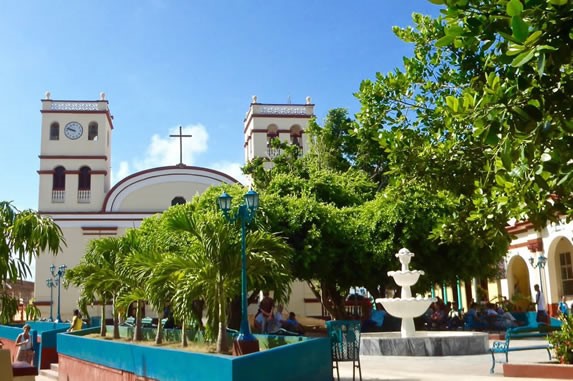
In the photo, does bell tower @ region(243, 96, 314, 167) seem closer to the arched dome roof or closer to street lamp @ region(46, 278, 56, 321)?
the arched dome roof

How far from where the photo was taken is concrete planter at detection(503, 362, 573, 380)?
8812 millimetres

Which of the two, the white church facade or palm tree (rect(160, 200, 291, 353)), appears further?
the white church facade

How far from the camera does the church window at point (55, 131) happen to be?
3788cm

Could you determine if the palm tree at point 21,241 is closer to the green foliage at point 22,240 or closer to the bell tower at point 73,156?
the green foliage at point 22,240

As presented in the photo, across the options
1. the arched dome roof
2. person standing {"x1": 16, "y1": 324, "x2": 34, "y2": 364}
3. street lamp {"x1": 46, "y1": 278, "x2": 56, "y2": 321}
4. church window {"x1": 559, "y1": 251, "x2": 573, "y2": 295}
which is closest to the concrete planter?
person standing {"x1": 16, "y1": 324, "x2": 34, "y2": 364}

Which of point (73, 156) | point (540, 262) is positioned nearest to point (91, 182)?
point (73, 156)

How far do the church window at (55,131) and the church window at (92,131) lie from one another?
5.91ft

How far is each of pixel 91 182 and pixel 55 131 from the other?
12.5 feet

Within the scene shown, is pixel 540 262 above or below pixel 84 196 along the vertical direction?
below

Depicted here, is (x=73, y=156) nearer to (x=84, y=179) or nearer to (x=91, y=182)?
(x=84, y=179)

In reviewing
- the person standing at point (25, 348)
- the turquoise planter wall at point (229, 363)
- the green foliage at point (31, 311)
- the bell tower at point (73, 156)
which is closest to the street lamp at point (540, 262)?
the turquoise planter wall at point (229, 363)

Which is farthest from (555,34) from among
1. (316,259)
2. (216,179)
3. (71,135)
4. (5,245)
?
(71,135)

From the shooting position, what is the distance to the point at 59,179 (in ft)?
124

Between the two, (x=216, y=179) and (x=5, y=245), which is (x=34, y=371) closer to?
(x=5, y=245)
